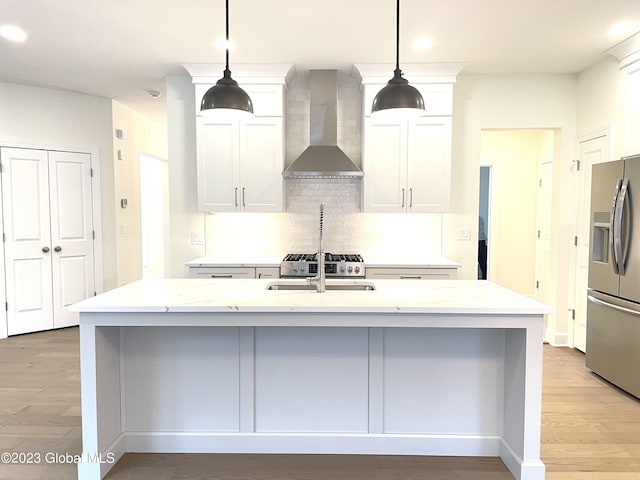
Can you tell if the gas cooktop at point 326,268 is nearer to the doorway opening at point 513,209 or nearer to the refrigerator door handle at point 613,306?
the refrigerator door handle at point 613,306

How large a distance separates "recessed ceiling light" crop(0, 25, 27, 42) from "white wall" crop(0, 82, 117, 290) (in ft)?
4.52

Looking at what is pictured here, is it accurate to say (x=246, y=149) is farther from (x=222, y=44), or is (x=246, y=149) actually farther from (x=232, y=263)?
(x=232, y=263)

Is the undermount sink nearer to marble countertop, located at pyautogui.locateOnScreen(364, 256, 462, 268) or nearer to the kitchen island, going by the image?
the kitchen island

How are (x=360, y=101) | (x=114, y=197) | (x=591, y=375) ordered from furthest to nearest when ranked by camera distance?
(x=114, y=197)
(x=360, y=101)
(x=591, y=375)

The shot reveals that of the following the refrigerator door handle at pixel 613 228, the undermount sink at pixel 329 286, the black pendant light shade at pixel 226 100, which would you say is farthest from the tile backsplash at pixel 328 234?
the black pendant light shade at pixel 226 100

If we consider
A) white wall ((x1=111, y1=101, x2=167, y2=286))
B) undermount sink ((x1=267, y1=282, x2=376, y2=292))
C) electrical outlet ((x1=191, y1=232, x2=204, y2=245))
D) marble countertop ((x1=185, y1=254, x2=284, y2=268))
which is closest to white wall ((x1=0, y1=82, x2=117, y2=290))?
white wall ((x1=111, y1=101, x2=167, y2=286))

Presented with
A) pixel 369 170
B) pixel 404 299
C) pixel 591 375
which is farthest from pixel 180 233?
pixel 591 375

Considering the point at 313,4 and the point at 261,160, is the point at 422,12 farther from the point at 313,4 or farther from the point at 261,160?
the point at 261,160

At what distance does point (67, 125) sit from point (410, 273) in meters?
4.15

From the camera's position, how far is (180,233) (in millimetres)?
4461

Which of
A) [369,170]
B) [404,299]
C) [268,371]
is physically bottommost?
[268,371]

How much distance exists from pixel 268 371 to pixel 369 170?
239 cm

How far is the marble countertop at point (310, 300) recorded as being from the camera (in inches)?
78.9

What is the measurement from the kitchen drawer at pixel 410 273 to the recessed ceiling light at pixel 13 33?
337cm
